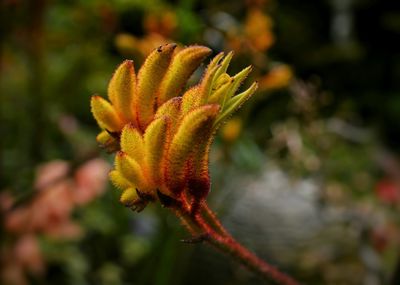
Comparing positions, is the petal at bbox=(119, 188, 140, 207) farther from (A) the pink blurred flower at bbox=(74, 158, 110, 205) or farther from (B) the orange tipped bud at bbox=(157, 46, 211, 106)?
(A) the pink blurred flower at bbox=(74, 158, 110, 205)

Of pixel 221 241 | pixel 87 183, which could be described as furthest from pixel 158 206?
pixel 221 241

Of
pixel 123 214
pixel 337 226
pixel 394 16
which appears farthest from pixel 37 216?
pixel 394 16

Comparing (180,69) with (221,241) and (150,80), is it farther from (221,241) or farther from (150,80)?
(221,241)

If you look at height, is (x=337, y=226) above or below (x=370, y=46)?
above

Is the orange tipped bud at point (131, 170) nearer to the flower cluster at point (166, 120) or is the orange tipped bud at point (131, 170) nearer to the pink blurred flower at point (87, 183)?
the flower cluster at point (166, 120)

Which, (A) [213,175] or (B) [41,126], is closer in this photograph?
(B) [41,126]

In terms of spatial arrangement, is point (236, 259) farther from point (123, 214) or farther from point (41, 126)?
point (123, 214)

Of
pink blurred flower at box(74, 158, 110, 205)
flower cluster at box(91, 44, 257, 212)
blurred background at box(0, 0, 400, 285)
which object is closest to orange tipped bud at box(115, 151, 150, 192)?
flower cluster at box(91, 44, 257, 212)

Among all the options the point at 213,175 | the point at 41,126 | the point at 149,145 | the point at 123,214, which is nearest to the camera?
the point at 149,145
